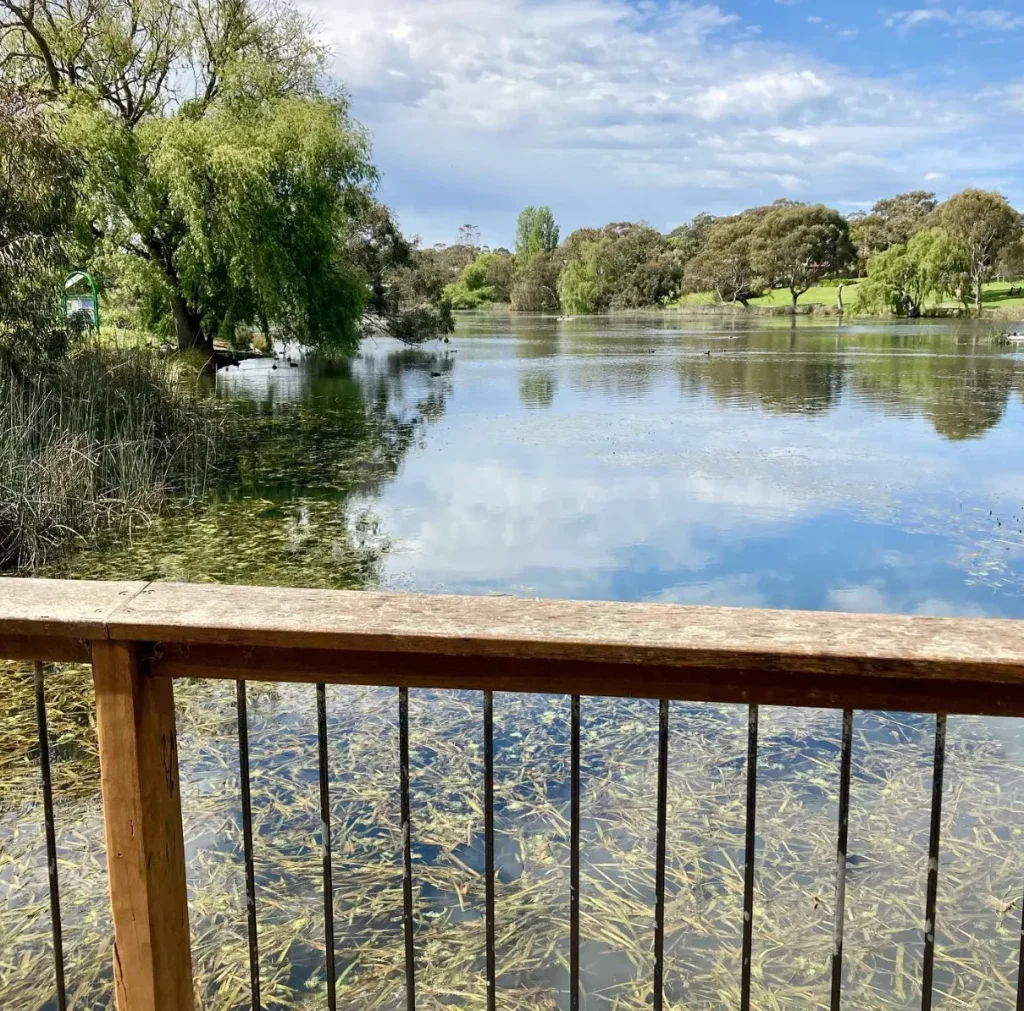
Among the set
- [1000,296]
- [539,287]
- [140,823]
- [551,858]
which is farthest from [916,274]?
[140,823]

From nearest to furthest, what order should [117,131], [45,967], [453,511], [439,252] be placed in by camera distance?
[45,967], [453,511], [117,131], [439,252]

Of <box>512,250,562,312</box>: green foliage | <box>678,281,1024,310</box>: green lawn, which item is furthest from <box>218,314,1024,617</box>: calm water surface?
<box>512,250,562,312</box>: green foliage

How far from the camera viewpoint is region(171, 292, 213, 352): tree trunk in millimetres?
18078

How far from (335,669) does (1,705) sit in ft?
13.8

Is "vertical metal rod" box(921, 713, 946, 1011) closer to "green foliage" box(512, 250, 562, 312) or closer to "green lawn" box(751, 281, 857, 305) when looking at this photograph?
"green lawn" box(751, 281, 857, 305)

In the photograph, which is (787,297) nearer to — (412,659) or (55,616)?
(412,659)

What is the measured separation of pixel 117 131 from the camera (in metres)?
16.0

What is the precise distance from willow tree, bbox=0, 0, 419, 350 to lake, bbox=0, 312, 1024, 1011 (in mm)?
6695

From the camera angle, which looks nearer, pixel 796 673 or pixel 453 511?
pixel 796 673

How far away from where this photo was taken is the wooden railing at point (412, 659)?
127 cm

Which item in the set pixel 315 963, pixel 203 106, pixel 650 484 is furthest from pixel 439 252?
pixel 315 963

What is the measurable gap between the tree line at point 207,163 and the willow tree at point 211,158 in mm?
27


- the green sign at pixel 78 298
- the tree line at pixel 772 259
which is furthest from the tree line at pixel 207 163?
the tree line at pixel 772 259

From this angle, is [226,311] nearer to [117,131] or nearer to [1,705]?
[117,131]
